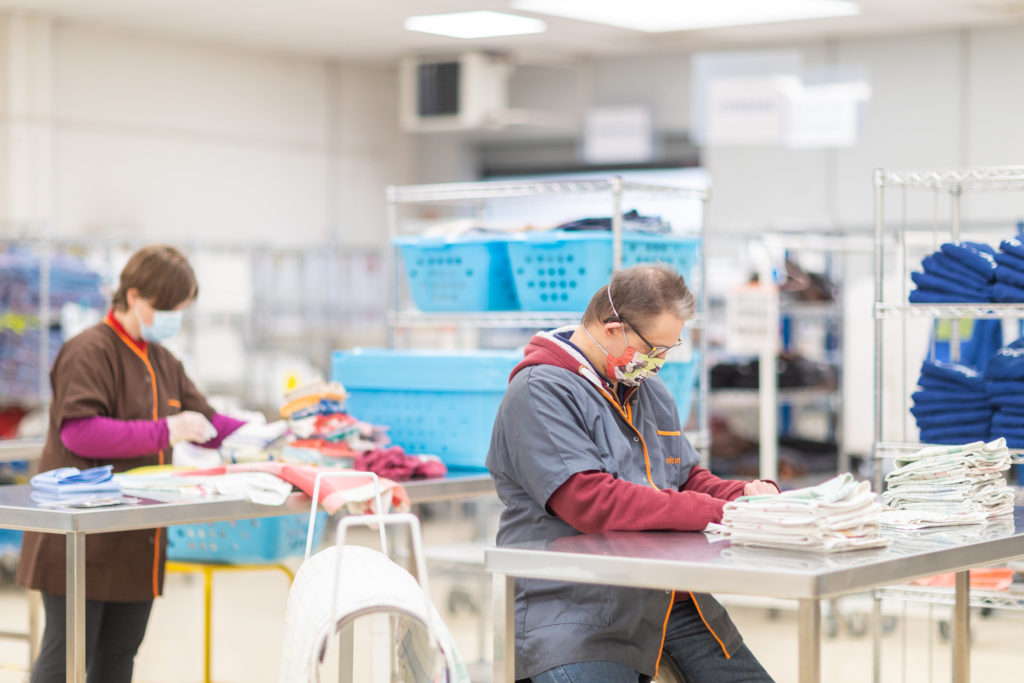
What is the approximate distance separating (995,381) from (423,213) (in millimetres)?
8579

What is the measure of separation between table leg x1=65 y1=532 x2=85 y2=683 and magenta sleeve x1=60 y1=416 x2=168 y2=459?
0.64 m

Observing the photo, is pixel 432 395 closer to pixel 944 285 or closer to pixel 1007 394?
pixel 944 285

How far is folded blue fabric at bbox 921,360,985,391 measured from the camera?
4.29 metres

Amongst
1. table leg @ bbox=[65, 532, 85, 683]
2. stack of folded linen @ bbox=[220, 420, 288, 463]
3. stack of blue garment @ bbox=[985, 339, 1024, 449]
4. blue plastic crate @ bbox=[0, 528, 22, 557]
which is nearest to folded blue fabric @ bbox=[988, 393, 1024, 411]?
stack of blue garment @ bbox=[985, 339, 1024, 449]

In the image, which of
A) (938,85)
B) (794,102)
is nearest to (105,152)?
(794,102)

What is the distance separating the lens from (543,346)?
10.8ft

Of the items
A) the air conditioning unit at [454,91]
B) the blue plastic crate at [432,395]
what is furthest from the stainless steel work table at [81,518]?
the air conditioning unit at [454,91]

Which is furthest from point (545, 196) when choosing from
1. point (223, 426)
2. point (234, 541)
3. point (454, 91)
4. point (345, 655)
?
point (454, 91)

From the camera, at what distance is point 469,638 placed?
6.67 meters

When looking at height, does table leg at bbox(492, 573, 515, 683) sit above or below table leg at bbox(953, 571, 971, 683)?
above

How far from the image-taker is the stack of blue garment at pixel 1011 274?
410 cm

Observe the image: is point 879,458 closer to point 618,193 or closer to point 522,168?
point 618,193

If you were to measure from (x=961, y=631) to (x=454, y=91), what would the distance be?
7.90 metres

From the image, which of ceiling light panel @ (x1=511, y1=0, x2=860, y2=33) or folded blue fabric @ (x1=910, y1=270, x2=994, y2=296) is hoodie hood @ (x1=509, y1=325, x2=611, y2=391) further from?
ceiling light panel @ (x1=511, y1=0, x2=860, y2=33)
